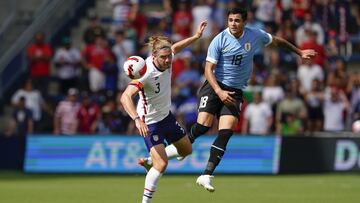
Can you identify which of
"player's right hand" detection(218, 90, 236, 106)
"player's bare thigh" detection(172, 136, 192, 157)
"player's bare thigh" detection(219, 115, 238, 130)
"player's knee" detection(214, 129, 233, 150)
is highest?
"player's right hand" detection(218, 90, 236, 106)

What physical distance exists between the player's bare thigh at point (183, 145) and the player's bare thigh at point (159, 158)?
0.58 meters

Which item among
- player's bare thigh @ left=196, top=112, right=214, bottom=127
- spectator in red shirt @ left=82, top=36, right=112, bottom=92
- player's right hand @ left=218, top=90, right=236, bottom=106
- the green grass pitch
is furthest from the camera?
spectator in red shirt @ left=82, top=36, right=112, bottom=92

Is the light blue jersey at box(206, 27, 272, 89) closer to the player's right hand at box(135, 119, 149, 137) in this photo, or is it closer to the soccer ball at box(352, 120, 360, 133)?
the player's right hand at box(135, 119, 149, 137)

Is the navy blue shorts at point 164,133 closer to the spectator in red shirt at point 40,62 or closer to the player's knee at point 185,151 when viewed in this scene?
the player's knee at point 185,151

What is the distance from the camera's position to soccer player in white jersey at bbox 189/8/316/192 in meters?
13.4

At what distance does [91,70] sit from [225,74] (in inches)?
429

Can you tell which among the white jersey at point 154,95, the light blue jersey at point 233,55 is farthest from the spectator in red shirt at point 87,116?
the white jersey at point 154,95

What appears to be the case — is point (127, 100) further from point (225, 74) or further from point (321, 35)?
point (321, 35)

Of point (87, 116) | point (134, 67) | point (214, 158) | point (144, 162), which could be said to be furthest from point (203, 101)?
point (87, 116)

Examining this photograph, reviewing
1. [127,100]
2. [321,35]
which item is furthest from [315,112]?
[127,100]

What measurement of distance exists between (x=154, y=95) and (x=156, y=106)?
0.52 ft

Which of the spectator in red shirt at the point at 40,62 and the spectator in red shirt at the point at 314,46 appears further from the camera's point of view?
the spectator in red shirt at the point at 40,62

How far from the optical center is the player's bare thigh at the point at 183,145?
1279 centimetres

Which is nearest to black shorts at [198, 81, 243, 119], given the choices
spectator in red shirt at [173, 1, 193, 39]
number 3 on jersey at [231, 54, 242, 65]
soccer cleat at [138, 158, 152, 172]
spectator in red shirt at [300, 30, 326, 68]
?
number 3 on jersey at [231, 54, 242, 65]
